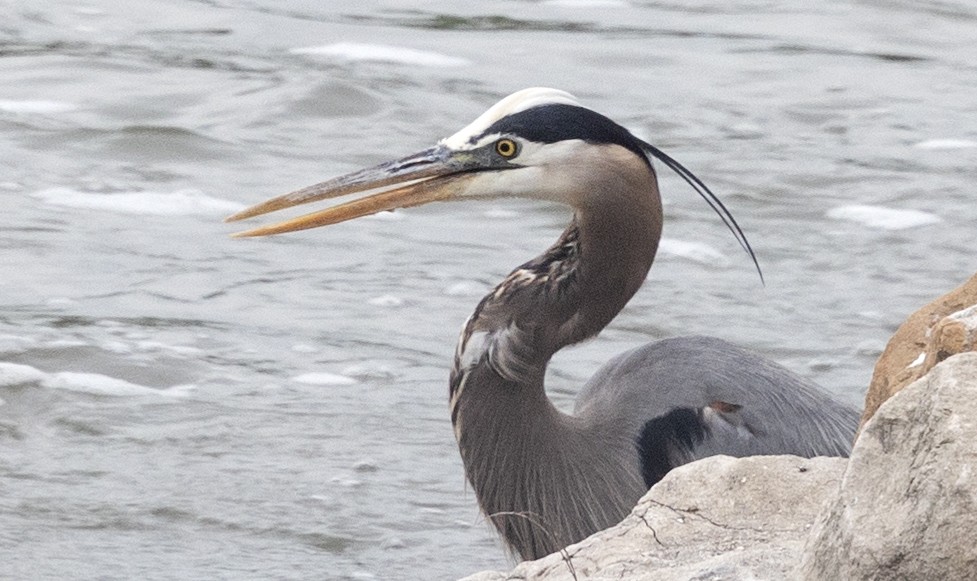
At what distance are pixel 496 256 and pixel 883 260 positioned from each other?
146cm

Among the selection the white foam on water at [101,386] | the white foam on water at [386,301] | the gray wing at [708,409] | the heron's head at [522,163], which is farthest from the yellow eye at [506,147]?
the white foam on water at [386,301]

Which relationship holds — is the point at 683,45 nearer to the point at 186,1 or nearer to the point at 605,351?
the point at 186,1

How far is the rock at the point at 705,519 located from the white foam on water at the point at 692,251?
4295 millimetres

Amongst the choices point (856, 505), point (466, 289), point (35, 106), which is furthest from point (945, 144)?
point (856, 505)

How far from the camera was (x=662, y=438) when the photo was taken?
4328mm

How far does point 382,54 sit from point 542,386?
18.2ft

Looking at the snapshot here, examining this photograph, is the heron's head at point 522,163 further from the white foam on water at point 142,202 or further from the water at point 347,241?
the white foam on water at point 142,202

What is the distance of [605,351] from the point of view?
6273mm

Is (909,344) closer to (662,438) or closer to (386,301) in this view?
(662,438)

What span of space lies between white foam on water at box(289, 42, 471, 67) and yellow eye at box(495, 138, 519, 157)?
5.24 m

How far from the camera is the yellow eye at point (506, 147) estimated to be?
4.15 meters

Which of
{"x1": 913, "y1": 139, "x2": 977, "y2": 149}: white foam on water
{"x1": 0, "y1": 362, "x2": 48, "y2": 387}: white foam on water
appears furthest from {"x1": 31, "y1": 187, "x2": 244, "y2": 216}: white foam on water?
{"x1": 913, "y1": 139, "x2": 977, "y2": 149}: white foam on water

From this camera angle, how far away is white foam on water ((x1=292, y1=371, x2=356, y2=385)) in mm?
5898

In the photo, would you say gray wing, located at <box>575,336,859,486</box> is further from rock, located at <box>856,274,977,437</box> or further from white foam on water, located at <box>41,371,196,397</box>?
white foam on water, located at <box>41,371,196,397</box>
